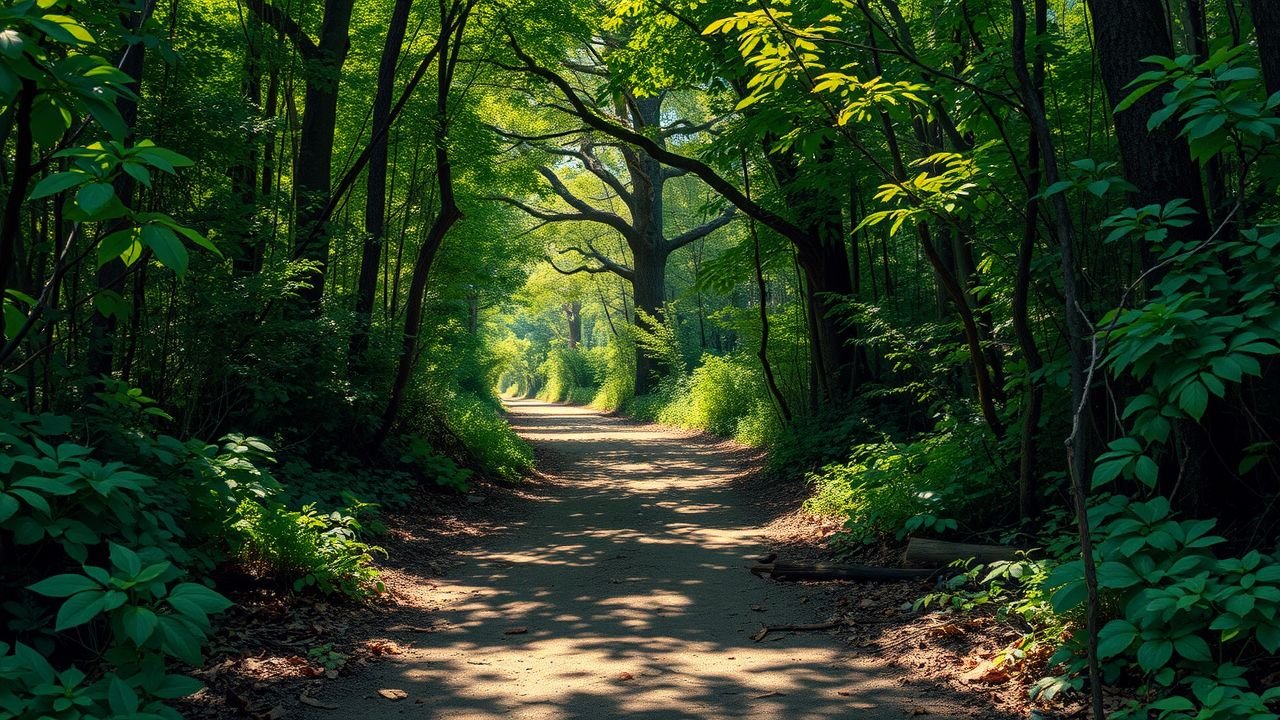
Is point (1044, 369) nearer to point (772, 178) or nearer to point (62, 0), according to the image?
point (62, 0)

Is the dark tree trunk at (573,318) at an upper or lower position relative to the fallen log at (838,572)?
upper

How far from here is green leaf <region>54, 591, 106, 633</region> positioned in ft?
8.25

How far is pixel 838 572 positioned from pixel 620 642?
80.1 inches

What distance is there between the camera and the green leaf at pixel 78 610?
8.25 feet

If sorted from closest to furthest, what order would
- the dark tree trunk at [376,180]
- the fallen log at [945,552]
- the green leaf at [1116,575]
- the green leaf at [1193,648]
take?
1. the green leaf at [1193,648]
2. the green leaf at [1116,575]
3. the fallen log at [945,552]
4. the dark tree trunk at [376,180]

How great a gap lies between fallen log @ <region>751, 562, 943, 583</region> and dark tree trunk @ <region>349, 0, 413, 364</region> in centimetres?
515

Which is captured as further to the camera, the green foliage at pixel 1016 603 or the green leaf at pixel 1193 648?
the green foliage at pixel 1016 603

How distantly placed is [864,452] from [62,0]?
8603 mm

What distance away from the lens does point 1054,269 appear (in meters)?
5.60

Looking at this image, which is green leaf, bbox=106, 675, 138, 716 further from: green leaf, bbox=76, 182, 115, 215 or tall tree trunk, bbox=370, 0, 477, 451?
tall tree trunk, bbox=370, 0, 477, 451

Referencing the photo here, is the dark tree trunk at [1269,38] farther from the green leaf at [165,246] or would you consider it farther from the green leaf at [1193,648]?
the green leaf at [165,246]

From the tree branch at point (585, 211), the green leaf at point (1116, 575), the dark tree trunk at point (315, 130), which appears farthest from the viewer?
the tree branch at point (585, 211)

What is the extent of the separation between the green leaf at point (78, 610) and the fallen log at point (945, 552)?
4.99 metres

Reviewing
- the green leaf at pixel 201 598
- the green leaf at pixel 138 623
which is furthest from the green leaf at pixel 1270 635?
the green leaf at pixel 138 623
